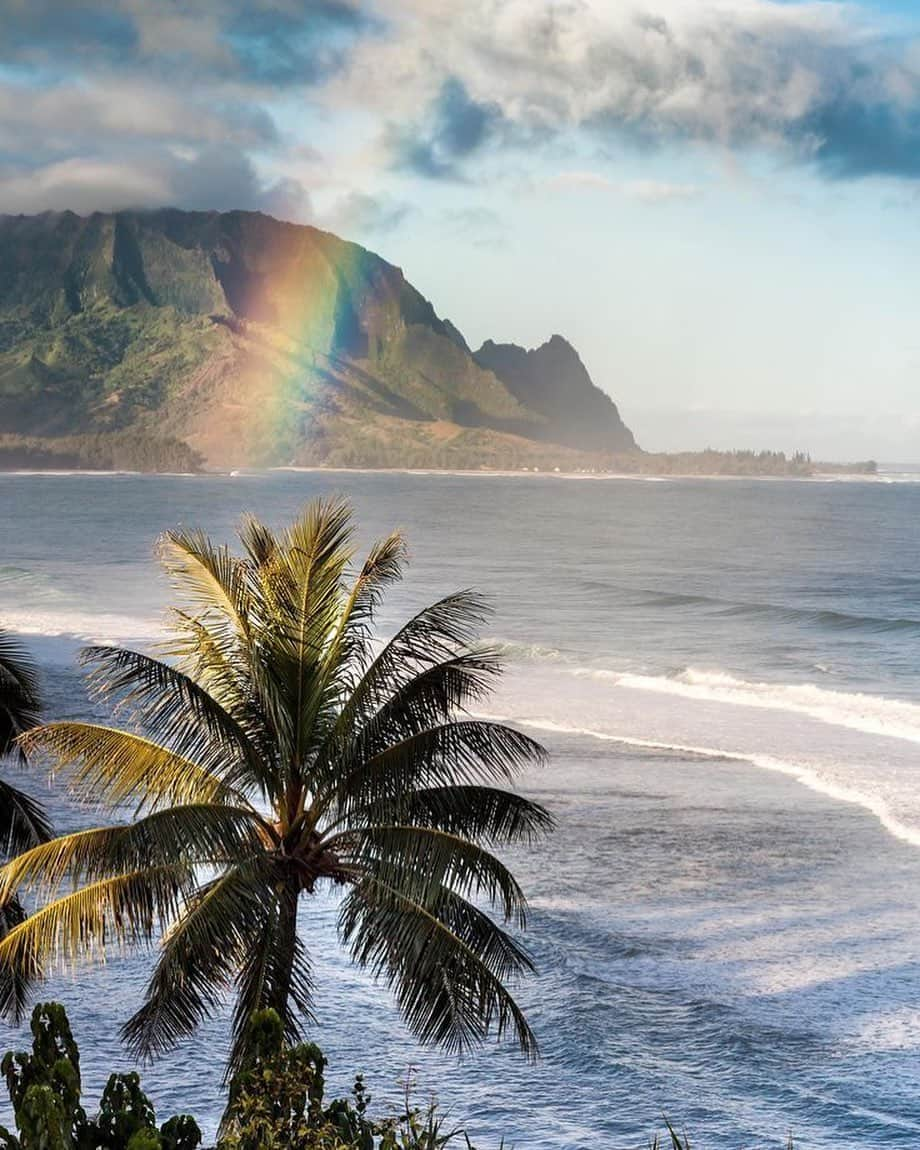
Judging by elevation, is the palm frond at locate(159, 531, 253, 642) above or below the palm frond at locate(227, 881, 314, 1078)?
above

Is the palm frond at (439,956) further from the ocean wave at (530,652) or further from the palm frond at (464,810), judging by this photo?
the ocean wave at (530,652)

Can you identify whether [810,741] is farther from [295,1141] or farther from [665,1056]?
[295,1141]

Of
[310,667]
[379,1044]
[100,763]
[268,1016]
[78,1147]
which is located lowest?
[379,1044]

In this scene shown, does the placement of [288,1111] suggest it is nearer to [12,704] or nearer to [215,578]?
[215,578]

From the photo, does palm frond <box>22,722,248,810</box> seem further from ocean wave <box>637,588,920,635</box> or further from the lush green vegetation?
ocean wave <box>637,588,920,635</box>

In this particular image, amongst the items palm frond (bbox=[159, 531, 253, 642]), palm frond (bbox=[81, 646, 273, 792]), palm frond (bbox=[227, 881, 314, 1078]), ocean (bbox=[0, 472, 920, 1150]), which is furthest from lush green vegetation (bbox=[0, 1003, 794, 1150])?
ocean (bbox=[0, 472, 920, 1150])

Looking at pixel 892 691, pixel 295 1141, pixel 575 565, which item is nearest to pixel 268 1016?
pixel 295 1141

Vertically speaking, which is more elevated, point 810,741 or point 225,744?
point 225,744
